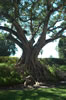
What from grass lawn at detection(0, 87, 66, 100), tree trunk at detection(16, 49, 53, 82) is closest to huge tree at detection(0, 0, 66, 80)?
tree trunk at detection(16, 49, 53, 82)

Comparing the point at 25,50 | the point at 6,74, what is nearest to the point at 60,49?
the point at 25,50

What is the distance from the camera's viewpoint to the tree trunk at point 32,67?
1219 cm

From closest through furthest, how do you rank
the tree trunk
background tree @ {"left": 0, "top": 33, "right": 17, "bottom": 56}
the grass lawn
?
1. the grass lawn
2. the tree trunk
3. background tree @ {"left": 0, "top": 33, "right": 17, "bottom": 56}

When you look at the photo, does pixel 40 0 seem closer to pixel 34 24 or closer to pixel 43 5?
pixel 43 5

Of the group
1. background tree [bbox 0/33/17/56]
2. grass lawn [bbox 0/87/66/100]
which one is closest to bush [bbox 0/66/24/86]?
grass lawn [bbox 0/87/66/100]

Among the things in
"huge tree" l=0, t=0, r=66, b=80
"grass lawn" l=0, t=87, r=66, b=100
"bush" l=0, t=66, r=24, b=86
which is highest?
"huge tree" l=0, t=0, r=66, b=80

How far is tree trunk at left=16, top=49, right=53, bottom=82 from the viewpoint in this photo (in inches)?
480

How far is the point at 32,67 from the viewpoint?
12.9m

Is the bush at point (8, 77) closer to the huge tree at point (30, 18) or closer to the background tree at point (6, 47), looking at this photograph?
the huge tree at point (30, 18)

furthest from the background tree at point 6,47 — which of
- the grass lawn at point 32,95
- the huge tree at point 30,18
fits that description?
the grass lawn at point 32,95

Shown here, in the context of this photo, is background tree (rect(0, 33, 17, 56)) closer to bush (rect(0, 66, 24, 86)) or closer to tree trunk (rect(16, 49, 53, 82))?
tree trunk (rect(16, 49, 53, 82))

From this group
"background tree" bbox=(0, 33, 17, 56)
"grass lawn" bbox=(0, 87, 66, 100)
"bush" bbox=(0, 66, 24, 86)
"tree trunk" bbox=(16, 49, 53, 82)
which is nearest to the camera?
"grass lawn" bbox=(0, 87, 66, 100)

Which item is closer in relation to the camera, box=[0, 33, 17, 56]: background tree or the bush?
the bush

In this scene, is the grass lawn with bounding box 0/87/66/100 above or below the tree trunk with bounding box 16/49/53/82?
below
